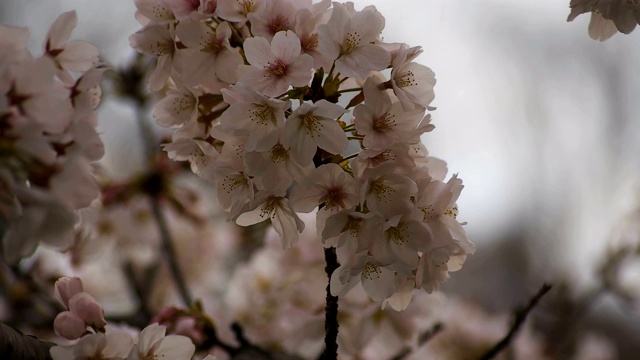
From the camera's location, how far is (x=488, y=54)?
151 inches

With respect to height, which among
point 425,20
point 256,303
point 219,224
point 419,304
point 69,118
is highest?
point 69,118

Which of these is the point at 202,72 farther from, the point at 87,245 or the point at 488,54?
the point at 488,54

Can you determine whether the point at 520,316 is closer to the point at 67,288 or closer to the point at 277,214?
the point at 277,214

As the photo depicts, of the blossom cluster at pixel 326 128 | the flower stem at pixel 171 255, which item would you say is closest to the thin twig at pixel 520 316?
the blossom cluster at pixel 326 128

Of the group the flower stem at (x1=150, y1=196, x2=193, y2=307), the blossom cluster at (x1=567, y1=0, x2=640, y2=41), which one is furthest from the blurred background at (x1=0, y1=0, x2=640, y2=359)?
the blossom cluster at (x1=567, y1=0, x2=640, y2=41)

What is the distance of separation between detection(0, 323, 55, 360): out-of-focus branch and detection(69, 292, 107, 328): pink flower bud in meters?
0.05

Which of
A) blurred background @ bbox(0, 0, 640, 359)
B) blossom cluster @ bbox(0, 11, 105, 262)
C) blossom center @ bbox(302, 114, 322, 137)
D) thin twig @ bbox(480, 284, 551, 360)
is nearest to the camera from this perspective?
blossom cluster @ bbox(0, 11, 105, 262)

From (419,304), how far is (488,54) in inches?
123

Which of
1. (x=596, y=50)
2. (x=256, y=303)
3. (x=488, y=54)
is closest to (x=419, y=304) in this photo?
(x=256, y=303)

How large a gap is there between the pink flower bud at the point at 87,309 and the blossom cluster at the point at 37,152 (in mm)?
138

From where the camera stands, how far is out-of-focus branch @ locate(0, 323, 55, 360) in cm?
43

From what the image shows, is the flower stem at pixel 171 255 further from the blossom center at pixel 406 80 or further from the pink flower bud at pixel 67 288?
the blossom center at pixel 406 80

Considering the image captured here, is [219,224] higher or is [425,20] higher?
[425,20]

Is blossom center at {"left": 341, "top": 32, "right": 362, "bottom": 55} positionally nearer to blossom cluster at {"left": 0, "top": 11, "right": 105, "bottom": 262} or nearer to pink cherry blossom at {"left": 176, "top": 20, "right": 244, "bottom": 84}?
pink cherry blossom at {"left": 176, "top": 20, "right": 244, "bottom": 84}
